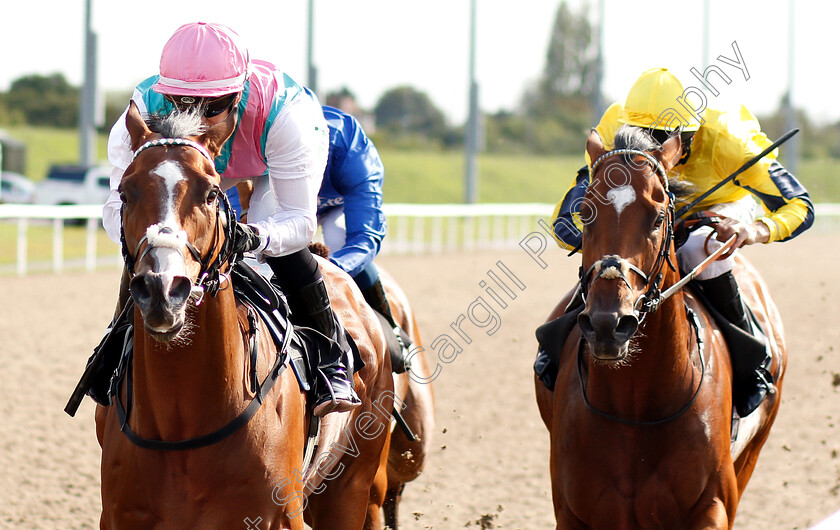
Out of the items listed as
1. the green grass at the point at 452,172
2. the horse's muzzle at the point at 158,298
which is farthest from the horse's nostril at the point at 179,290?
the green grass at the point at 452,172

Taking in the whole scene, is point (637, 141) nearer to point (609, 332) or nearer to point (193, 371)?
point (609, 332)

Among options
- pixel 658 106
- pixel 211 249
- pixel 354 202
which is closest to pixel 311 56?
pixel 354 202

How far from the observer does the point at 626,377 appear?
3.33 metres

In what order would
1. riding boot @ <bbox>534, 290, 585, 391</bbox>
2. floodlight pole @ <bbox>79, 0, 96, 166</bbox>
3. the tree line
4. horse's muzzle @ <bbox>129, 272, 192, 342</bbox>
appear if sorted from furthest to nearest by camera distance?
1. the tree line
2. floodlight pole @ <bbox>79, 0, 96, 166</bbox>
3. riding boot @ <bbox>534, 290, 585, 391</bbox>
4. horse's muzzle @ <bbox>129, 272, 192, 342</bbox>

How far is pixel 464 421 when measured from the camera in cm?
663

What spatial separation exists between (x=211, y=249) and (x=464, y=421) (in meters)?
4.44

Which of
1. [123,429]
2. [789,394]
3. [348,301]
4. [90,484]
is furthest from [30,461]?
[789,394]

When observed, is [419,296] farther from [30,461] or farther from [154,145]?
[154,145]

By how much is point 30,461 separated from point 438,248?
10.5 metres

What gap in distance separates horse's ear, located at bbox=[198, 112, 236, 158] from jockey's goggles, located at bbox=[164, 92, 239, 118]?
13 cm

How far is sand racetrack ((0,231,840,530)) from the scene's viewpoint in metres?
5.01

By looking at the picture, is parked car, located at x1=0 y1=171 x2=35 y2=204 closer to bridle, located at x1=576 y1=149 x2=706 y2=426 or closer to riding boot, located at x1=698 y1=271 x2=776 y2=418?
riding boot, located at x1=698 y1=271 x2=776 y2=418

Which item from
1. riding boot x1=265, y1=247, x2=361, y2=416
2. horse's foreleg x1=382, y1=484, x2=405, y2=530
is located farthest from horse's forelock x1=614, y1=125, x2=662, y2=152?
horse's foreleg x1=382, y1=484, x2=405, y2=530

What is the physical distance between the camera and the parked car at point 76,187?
20.5m
